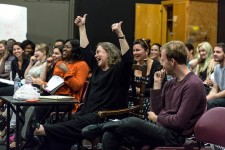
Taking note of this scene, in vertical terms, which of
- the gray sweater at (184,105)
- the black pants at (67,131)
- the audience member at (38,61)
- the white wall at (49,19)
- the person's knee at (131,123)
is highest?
the white wall at (49,19)

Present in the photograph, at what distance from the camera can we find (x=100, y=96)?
4.30 m

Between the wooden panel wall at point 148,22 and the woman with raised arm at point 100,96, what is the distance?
15.1 ft

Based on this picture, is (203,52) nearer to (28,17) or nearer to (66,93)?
(66,93)

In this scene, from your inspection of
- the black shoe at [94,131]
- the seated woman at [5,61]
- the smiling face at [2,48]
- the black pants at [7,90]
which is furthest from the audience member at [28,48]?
the black shoe at [94,131]

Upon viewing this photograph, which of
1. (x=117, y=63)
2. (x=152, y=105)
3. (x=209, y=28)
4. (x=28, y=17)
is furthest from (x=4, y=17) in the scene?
(x=152, y=105)

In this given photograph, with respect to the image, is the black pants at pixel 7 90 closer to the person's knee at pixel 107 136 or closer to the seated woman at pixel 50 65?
the seated woman at pixel 50 65

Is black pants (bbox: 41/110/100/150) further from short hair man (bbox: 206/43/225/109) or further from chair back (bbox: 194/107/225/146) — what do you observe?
short hair man (bbox: 206/43/225/109)

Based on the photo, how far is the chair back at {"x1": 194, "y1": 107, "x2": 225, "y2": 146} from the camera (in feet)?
9.99

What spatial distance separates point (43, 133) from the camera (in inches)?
163

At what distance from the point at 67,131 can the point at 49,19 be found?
494 cm

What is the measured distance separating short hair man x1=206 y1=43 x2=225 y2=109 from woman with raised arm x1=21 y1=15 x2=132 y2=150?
1.27 meters

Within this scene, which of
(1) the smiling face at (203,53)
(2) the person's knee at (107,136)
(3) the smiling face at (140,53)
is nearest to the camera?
(2) the person's knee at (107,136)

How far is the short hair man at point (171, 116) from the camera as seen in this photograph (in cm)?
330

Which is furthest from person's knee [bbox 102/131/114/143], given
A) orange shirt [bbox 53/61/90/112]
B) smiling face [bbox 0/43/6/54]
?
smiling face [bbox 0/43/6/54]
